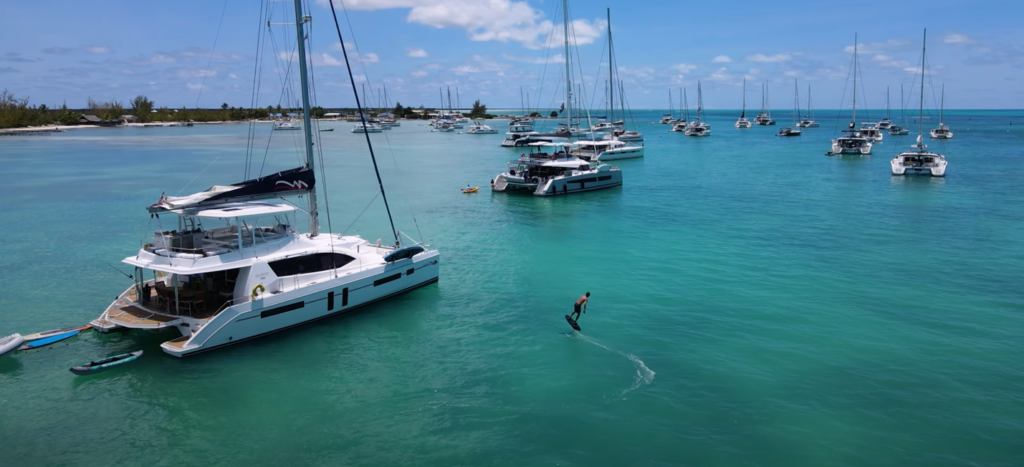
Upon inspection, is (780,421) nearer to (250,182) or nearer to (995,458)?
(995,458)

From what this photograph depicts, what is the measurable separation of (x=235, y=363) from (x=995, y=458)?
20512 millimetres

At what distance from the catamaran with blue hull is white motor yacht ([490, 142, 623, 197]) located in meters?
31.8

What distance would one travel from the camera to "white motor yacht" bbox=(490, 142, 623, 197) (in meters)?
56.2

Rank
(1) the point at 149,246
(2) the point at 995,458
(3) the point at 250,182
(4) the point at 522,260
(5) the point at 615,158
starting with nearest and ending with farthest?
(2) the point at 995,458, (1) the point at 149,246, (3) the point at 250,182, (4) the point at 522,260, (5) the point at 615,158

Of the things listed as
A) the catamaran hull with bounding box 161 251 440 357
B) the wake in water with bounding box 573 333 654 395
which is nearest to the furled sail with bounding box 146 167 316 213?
the catamaran hull with bounding box 161 251 440 357

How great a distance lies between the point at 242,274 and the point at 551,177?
3849cm

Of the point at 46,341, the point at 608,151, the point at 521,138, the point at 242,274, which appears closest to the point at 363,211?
the point at 242,274

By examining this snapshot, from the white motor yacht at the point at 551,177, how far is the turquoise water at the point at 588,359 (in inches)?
493

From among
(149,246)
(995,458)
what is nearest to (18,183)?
(149,246)

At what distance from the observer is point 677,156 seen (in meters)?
99.6

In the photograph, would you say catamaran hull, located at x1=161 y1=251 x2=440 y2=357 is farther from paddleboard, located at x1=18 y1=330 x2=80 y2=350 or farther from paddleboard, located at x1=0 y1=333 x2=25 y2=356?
paddleboard, located at x1=0 y1=333 x2=25 y2=356

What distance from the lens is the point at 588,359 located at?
804 inches

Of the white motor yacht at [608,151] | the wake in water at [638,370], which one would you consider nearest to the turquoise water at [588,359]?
the wake in water at [638,370]

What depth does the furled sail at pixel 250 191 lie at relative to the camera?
2227 centimetres
